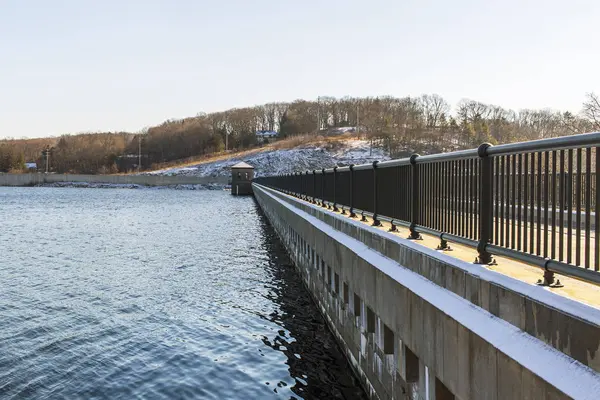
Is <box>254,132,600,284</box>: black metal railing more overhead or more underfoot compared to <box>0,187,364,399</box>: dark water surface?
more overhead

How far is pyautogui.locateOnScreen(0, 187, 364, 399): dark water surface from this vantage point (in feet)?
30.8

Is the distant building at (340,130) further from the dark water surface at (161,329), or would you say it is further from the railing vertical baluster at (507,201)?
the railing vertical baluster at (507,201)

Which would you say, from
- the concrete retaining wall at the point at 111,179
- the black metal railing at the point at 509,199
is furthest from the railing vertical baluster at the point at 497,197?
the concrete retaining wall at the point at 111,179

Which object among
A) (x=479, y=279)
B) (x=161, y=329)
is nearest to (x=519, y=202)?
(x=479, y=279)

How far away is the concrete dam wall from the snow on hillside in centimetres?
13530

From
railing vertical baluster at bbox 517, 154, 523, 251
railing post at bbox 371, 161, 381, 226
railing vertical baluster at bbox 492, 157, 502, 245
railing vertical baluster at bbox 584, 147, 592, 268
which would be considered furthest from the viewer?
railing post at bbox 371, 161, 381, 226

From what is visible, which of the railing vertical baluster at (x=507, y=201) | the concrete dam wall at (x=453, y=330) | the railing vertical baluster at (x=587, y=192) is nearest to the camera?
the concrete dam wall at (x=453, y=330)

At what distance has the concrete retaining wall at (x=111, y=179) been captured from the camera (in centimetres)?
14538

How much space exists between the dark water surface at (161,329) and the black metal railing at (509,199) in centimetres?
332

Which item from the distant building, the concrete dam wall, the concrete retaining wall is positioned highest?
the distant building

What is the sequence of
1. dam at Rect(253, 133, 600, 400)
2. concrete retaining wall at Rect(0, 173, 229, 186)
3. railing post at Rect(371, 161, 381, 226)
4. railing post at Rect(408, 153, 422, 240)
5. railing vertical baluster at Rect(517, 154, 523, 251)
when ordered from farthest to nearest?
concrete retaining wall at Rect(0, 173, 229, 186), railing post at Rect(371, 161, 381, 226), railing post at Rect(408, 153, 422, 240), railing vertical baluster at Rect(517, 154, 523, 251), dam at Rect(253, 133, 600, 400)

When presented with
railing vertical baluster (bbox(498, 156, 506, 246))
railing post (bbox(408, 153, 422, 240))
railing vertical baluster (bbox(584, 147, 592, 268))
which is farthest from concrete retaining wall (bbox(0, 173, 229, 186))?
railing vertical baluster (bbox(584, 147, 592, 268))

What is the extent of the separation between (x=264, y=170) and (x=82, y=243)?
4947 inches

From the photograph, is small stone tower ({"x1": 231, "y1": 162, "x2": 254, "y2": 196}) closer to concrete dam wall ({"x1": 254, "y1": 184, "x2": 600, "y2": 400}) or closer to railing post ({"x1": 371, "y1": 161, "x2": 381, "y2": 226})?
railing post ({"x1": 371, "y1": 161, "x2": 381, "y2": 226})
